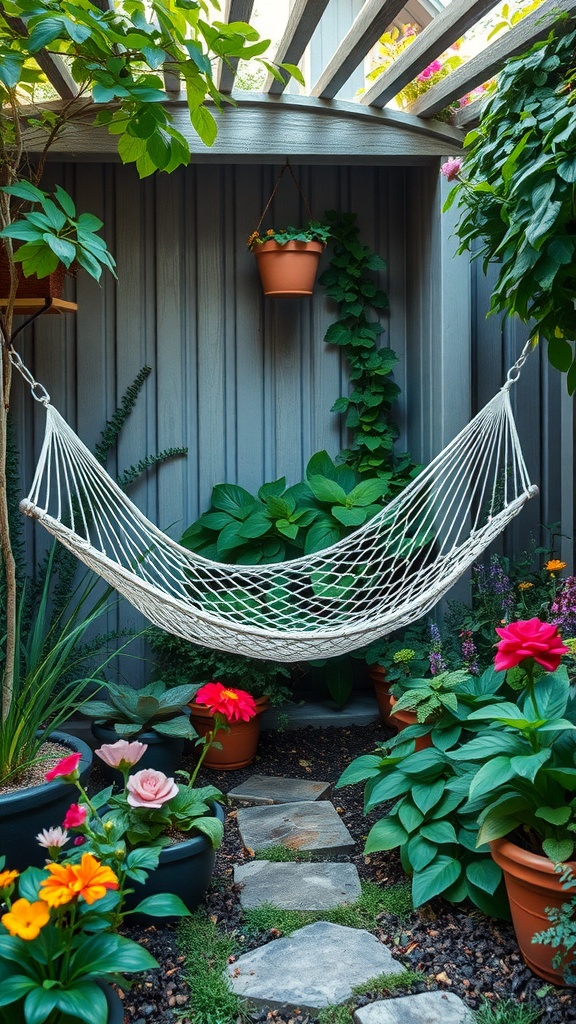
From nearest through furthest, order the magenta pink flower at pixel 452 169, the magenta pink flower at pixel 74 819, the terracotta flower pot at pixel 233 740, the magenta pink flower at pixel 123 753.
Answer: the magenta pink flower at pixel 74 819 → the magenta pink flower at pixel 123 753 → the magenta pink flower at pixel 452 169 → the terracotta flower pot at pixel 233 740

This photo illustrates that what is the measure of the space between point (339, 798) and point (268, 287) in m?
1.62

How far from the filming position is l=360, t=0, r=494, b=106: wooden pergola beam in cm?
182

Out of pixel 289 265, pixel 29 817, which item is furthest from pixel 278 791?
pixel 289 265

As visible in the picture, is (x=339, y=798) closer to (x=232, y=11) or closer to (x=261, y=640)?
(x=261, y=640)

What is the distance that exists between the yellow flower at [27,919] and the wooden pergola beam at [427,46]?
5.98 ft

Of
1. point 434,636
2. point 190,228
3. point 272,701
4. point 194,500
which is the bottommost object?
point 272,701

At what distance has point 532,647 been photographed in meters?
1.38

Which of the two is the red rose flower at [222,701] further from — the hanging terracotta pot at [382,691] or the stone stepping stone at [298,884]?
the hanging terracotta pot at [382,691]

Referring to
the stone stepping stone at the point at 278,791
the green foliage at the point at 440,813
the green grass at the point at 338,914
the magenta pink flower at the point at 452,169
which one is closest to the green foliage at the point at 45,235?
the magenta pink flower at the point at 452,169

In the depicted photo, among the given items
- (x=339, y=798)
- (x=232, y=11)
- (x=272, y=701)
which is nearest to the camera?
(x=232, y=11)

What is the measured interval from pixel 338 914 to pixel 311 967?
207 millimetres

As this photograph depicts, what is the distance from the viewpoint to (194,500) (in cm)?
303

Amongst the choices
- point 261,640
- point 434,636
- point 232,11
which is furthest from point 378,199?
point 261,640

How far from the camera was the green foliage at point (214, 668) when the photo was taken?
8.61ft
